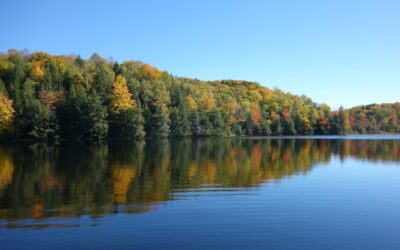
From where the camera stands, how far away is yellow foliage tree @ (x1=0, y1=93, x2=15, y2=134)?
7597cm

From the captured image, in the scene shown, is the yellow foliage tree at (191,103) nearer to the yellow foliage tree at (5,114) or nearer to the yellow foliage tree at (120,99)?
the yellow foliage tree at (120,99)

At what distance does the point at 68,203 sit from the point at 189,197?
17.5ft

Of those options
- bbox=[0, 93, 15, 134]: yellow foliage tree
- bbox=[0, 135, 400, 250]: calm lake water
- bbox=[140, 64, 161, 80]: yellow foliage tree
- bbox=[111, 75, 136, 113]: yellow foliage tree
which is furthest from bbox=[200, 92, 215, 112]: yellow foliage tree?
bbox=[0, 135, 400, 250]: calm lake water

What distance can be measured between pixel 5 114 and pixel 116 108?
22.5 meters

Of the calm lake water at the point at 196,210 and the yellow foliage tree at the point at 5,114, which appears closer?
the calm lake water at the point at 196,210

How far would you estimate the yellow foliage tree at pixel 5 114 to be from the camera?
75969 mm

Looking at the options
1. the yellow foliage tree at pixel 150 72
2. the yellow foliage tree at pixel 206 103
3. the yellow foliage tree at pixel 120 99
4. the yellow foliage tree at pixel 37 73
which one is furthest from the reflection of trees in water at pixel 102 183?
the yellow foliage tree at pixel 206 103

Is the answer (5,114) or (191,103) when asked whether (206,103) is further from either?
(5,114)

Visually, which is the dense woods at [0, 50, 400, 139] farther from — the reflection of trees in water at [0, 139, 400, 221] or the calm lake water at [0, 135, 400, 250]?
the calm lake water at [0, 135, 400, 250]

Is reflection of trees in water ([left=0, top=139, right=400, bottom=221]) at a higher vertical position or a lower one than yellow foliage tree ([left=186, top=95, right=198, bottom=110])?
lower

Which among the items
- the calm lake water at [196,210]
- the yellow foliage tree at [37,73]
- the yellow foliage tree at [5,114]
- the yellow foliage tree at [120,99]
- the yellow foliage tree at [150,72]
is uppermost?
the yellow foliage tree at [150,72]

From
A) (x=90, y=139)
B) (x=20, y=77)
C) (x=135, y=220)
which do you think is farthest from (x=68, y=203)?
(x=20, y=77)

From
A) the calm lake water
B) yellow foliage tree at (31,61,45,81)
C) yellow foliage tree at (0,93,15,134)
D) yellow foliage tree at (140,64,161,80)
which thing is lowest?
the calm lake water

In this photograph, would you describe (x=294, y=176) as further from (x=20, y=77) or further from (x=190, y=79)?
(x=190, y=79)
